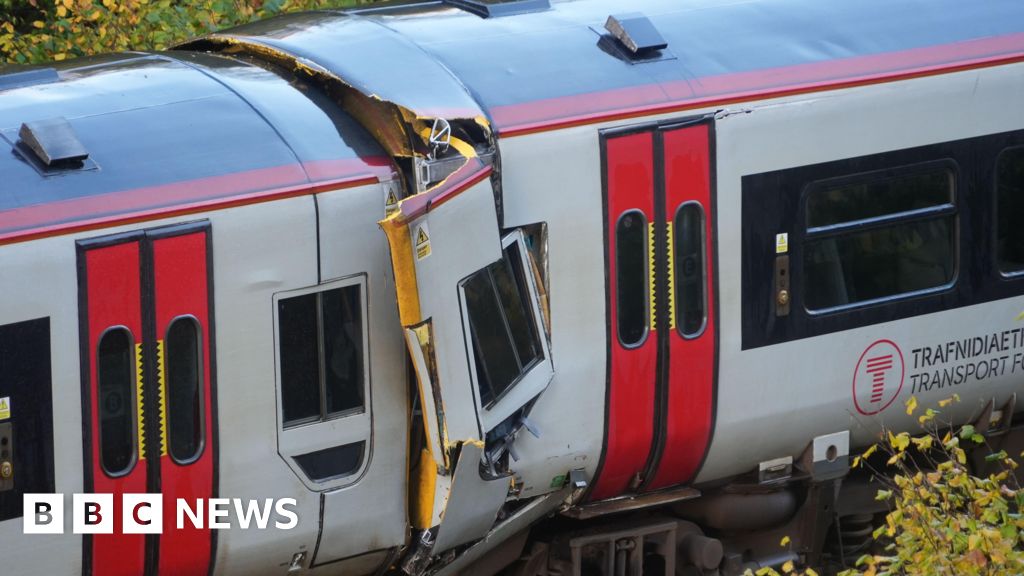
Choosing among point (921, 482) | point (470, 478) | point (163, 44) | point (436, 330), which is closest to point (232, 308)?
point (436, 330)

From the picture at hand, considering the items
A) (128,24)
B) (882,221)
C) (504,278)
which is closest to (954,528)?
(504,278)

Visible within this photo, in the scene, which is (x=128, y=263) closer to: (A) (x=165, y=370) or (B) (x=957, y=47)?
(A) (x=165, y=370)

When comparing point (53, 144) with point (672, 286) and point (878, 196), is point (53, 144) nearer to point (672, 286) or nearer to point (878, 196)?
point (672, 286)

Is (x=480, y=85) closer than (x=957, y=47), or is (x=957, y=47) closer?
(x=480, y=85)

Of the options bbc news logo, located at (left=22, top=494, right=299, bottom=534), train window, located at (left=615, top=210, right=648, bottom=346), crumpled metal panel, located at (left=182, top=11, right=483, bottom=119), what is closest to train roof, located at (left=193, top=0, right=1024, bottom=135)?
crumpled metal panel, located at (left=182, top=11, right=483, bottom=119)

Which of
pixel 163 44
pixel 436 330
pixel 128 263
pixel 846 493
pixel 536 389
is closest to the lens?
pixel 128 263

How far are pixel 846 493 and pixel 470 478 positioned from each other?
2.53m

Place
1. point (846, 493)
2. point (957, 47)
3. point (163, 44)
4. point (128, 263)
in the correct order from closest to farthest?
1. point (128, 263)
2. point (957, 47)
3. point (846, 493)
4. point (163, 44)

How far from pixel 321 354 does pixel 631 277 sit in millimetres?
1441

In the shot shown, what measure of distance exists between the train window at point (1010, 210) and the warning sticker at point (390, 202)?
315 centimetres

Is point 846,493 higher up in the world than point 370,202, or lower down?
lower down

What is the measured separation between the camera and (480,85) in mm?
6746

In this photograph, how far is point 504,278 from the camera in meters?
6.64

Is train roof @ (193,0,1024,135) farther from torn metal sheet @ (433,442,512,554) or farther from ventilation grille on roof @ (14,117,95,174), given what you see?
torn metal sheet @ (433,442,512,554)
